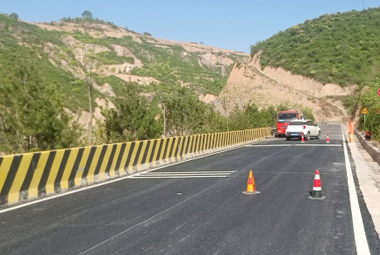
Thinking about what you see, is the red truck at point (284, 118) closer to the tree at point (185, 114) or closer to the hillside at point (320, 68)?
the tree at point (185, 114)

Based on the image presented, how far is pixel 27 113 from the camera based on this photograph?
18000mm

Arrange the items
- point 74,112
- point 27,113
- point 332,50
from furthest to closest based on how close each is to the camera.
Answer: point 332,50
point 74,112
point 27,113

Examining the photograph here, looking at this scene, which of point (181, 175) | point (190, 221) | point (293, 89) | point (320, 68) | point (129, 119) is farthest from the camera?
point (320, 68)

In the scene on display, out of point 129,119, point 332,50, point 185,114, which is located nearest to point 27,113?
point 129,119

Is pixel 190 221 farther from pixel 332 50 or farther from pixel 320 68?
pixel 332 50

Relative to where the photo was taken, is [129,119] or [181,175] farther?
[129,119]

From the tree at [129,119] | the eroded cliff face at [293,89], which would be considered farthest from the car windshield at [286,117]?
the eroded cliff face at [293,89]

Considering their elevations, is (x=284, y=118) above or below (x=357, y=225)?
above

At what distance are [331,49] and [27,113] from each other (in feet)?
411

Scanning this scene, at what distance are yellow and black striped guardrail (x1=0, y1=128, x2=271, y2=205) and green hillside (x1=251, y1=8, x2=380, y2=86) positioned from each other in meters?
99.0

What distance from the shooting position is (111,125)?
91.1 feet

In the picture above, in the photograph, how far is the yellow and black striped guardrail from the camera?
9038 mm

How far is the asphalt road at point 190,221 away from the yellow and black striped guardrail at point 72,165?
2.03 ft

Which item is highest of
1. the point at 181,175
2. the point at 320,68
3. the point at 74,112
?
the point at 320,68
